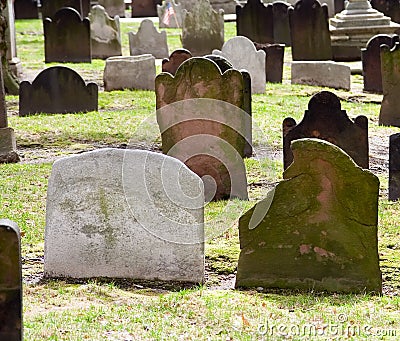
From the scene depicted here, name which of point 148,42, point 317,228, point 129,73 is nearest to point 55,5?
point 148,42

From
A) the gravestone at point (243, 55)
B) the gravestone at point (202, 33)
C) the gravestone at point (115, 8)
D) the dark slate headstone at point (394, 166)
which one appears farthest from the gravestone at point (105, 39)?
the dark slate headstone at point (394, 166)

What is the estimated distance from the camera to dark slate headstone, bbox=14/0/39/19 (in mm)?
31125

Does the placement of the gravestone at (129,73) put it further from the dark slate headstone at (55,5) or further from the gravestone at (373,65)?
the dark slate headstone at (55,5)

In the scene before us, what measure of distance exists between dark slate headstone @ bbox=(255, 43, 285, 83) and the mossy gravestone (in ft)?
35.5

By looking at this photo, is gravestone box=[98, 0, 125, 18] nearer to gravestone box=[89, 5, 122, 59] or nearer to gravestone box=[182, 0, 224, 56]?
gravestone box=[89, 5, 122, 59]

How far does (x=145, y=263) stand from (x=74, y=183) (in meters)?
0.69

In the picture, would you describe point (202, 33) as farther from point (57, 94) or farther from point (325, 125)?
point (325, 125)

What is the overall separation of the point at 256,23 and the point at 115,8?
32.4 ft

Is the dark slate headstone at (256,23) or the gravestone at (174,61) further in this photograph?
the dark slate headstone at (256,23)

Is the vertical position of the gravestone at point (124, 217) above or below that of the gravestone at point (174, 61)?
below

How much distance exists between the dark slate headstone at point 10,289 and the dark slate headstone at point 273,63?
12.5 m

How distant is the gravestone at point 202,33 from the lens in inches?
829

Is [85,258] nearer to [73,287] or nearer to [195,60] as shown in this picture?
[73,287]

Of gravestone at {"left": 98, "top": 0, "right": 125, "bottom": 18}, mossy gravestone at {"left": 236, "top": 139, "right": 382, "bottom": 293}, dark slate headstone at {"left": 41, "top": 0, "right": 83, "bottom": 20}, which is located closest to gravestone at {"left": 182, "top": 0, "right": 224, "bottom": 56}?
dark slate headstone at {"left": 41, "top": 0, "right": 83, "bottom": 20}
